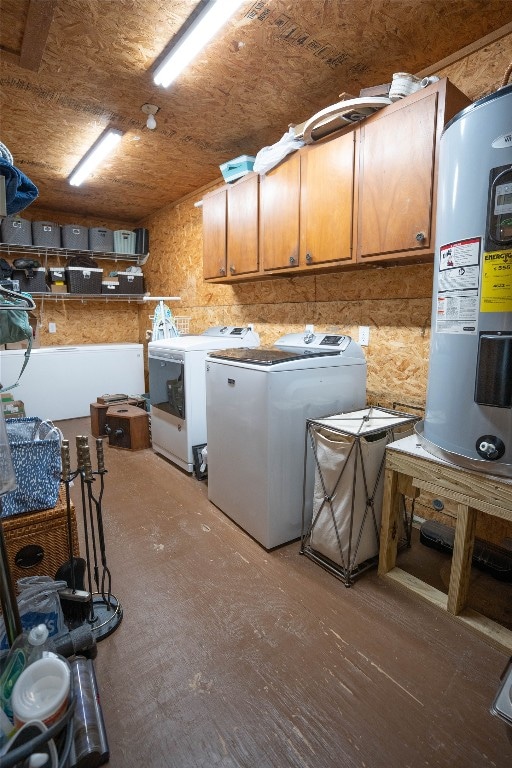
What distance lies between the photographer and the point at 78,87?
92.1 inches

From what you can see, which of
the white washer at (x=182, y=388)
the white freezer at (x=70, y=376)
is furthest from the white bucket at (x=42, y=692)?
the white freezer at (x=70, y=376)

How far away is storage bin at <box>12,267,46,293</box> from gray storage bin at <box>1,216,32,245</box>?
314 mm

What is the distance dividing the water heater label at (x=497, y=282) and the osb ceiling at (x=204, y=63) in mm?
1334

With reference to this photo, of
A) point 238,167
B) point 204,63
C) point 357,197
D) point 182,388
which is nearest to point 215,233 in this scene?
point 238,167

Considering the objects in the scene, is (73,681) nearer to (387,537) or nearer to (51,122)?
(387,537)

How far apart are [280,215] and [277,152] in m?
0.38

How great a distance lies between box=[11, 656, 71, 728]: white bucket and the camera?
0.92 metres

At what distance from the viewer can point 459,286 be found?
1347 mm

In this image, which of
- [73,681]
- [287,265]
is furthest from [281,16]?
[73,681]

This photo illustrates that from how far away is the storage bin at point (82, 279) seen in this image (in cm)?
470

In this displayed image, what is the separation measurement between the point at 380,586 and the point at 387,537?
0.23 m

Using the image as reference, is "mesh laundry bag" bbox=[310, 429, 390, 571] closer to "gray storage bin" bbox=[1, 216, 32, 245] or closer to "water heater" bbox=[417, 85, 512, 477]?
"water heater" bbox=[417, 85, 512, 477]

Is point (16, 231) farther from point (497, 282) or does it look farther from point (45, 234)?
point (497, 282)

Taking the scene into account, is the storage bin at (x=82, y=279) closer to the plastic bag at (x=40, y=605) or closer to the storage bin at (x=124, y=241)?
the storage bin at (x=124, y=241)
